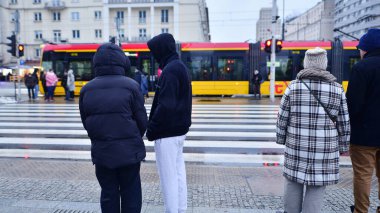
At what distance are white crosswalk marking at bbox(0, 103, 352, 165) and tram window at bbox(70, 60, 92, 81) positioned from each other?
7379 millimetres

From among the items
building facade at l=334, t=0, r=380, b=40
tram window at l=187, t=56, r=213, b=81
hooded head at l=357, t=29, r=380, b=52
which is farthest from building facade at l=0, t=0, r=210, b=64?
hooded head at l=357, t=29, r=380, b=52

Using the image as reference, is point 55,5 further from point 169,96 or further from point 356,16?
point 356,16

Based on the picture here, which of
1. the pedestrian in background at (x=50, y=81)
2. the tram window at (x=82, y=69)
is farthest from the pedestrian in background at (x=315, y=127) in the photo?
the tram window at (x=82, y=69)

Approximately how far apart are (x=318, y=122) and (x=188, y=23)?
59.4 meters

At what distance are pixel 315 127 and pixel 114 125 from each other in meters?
1.81

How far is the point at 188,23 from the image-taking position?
60.2m

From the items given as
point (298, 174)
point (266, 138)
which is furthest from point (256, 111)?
point (298, 174)

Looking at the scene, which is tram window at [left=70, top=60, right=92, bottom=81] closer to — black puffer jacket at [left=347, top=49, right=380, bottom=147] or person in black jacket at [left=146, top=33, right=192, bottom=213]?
person in black jacket at [left=146, top=33, right=192, bottom=213]

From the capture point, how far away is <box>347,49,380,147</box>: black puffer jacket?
3299 millimetres

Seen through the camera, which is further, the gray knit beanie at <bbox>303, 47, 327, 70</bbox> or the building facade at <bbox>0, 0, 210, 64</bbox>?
the building facade at <bbox>0, 0, 210, 64</bbox>

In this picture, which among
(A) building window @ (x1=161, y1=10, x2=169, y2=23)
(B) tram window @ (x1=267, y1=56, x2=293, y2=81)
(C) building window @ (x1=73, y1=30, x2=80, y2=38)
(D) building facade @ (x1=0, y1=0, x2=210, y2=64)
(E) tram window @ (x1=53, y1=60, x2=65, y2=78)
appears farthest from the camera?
(C) building window @ (x1=73, y1=30, x2=80, y2=38)

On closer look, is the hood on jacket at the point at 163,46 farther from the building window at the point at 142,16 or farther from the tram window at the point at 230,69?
the building window at the point at 142,16

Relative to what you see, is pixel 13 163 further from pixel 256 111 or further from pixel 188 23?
pixel 188 23

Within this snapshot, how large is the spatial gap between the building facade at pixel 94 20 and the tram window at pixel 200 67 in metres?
39.9
